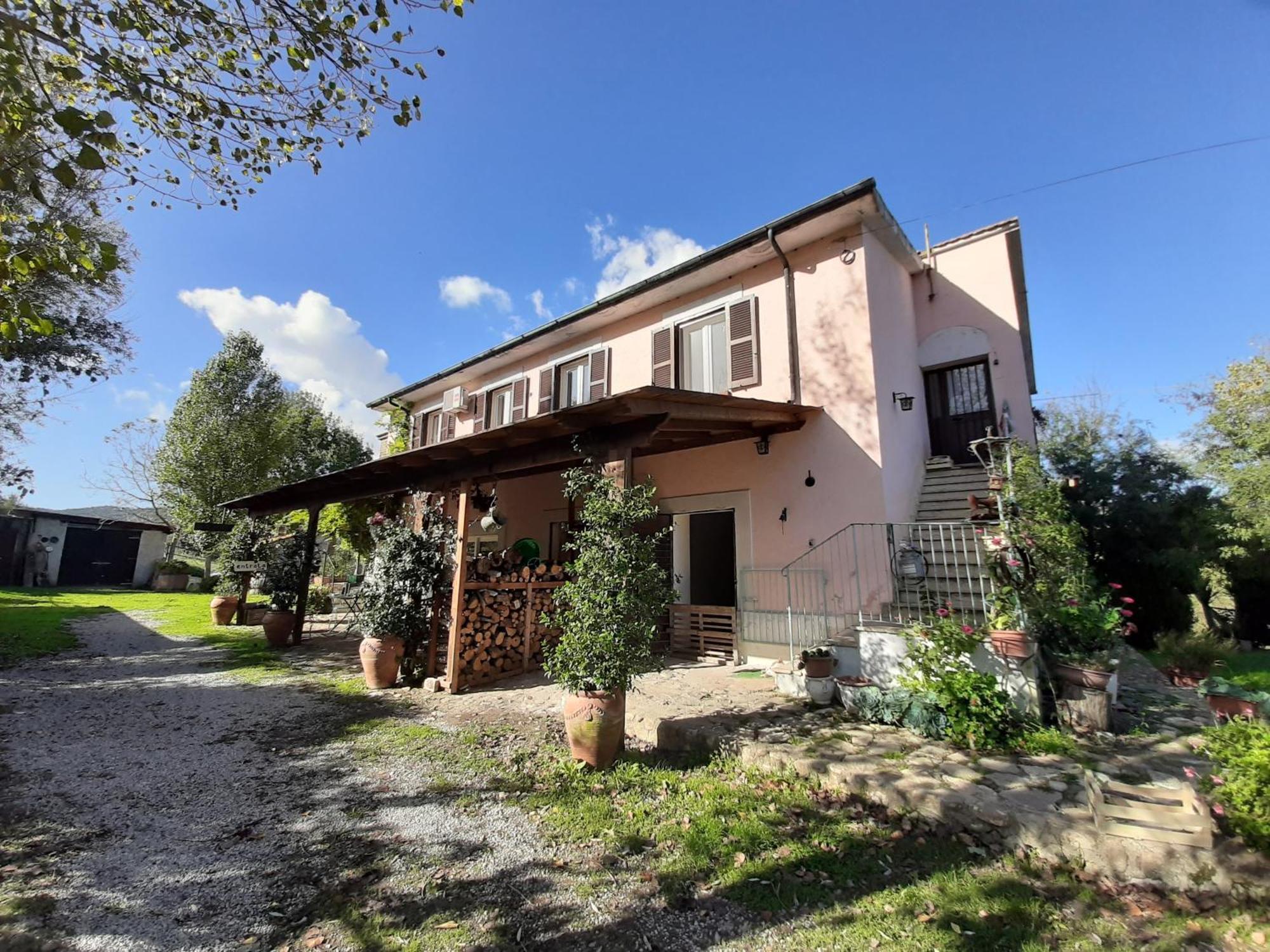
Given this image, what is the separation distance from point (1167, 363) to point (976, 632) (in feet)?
53.8

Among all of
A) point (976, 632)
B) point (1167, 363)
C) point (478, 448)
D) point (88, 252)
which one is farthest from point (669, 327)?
point (1167, 363)

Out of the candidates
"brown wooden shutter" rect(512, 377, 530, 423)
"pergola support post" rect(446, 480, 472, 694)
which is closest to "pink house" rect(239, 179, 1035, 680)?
"pergola support post" rect(446, 480, 472, 694)

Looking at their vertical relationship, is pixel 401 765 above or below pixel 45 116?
below

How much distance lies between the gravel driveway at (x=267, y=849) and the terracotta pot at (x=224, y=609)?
8.18 metres

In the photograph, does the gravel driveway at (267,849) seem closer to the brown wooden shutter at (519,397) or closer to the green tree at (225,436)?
the brown wooden shutter at (519,397)

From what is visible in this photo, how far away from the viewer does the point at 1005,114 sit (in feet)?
23.7

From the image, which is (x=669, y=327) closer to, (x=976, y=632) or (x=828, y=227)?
(x=828, y=227)

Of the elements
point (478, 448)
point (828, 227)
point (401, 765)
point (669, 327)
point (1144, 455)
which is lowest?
point (401, 765)

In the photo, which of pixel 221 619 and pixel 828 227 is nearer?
pixel 828 227

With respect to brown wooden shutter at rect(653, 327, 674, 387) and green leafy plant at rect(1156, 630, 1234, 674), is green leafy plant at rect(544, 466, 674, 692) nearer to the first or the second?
brown wooden shutter at rect(653, 327, 674, 387)

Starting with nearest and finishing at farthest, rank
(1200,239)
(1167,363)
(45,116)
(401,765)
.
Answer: (45,116)
(401,765)
(1200,239)
(1167,363)

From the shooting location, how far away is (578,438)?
5.67 meters

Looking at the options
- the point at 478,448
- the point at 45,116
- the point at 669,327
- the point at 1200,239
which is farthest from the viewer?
the point at 669,327

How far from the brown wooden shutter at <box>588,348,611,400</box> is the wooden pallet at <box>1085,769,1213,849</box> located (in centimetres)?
898
